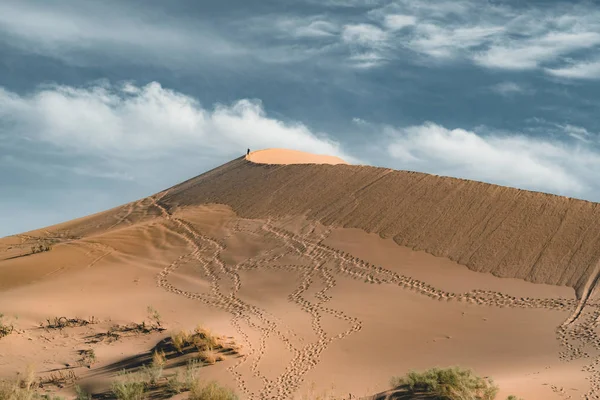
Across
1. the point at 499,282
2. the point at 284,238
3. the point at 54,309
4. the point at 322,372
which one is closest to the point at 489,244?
the point at 499,282

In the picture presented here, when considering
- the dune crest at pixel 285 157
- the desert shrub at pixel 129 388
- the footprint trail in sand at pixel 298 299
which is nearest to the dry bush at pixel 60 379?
the desert shrub at pixel 129 388

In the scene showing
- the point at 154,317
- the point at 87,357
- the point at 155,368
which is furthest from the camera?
the point at 154,317

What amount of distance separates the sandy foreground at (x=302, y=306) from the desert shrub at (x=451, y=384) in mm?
593

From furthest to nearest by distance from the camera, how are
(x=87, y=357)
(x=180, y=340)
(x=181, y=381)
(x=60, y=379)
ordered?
(x=87, y=357) < (x=180, y=340) < (x=60, y=379) < (x=181, y=381)

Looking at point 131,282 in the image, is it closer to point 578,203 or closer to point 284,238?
point 284,238

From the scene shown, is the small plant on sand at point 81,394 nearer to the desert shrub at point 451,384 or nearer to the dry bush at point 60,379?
the dry bush at point 60,379

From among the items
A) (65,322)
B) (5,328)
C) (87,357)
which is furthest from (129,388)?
(65,322)

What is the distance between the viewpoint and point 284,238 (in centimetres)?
2602

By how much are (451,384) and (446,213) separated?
16353mm

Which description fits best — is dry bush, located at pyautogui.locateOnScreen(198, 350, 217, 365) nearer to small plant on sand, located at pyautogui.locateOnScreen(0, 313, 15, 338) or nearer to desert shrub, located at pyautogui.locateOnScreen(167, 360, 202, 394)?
desert shrub, located at pyautogui.locateOnScreen(167, 360, 202, 394)

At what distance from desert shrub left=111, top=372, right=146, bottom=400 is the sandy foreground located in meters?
1.01

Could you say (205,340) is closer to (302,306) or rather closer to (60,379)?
(60,379)

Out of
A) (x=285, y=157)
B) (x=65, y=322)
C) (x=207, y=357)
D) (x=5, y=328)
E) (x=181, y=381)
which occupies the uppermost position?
(x=285, y=157)

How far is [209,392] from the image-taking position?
10.2 meters
